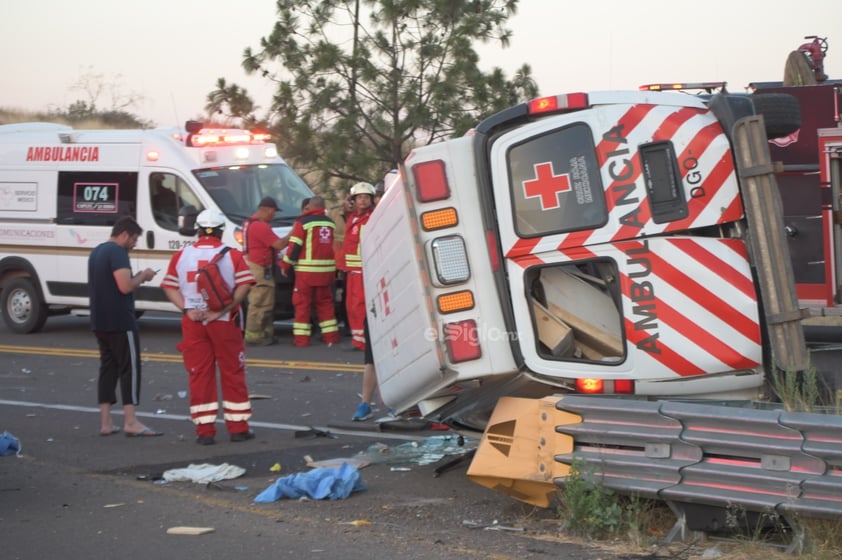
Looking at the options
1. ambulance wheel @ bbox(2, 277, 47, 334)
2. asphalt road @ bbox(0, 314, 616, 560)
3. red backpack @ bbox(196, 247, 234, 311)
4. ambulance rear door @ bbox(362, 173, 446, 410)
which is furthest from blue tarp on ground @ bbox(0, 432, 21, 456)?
ambulance wheel @ bbox(2, 277, 47, 334)

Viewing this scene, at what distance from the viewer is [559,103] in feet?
21.3

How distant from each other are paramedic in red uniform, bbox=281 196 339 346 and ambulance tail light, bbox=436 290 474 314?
26.9 feet

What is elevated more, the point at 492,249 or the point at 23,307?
the point at 23,307

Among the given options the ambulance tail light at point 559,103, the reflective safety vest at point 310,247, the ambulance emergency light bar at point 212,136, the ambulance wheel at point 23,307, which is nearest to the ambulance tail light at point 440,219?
the ambulance tail light at point 559,103

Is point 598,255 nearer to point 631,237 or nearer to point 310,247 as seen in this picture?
point 631,237

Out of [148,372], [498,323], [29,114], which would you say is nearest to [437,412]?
[498,323]

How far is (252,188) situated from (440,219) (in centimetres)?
962

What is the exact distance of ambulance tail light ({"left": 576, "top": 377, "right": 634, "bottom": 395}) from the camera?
20.4 ft

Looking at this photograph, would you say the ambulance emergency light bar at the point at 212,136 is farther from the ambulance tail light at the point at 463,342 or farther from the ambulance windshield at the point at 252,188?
the ambulance tail light at the point at 463,342

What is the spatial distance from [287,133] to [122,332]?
8303mm

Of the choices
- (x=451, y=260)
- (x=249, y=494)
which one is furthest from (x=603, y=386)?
(x=249, y=494)

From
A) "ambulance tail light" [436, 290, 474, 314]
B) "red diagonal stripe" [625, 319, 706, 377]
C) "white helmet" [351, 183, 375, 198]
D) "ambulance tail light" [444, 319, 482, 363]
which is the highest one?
"white helmet" [351, 183, 375, 198]

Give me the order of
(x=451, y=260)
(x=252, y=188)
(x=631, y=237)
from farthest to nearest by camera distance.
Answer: (x=252, y=188) → (x=451, y=260) → (x=631, y=237)

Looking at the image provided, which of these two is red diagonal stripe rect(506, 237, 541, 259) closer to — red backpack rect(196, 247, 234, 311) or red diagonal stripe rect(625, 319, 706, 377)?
red diagonal stripe rect(625, 319, 706, 377)
